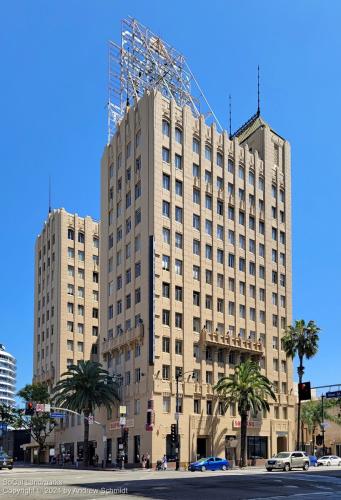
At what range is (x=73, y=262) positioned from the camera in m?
122

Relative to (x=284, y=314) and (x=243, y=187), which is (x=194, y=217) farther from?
(x=284, y=314)

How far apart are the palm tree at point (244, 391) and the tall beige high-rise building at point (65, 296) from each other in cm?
4223

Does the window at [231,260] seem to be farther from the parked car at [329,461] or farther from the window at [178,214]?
the parked car at [329,461]

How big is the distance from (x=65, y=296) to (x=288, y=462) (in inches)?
2654

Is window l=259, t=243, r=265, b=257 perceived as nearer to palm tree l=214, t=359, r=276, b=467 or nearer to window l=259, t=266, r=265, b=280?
window l=259, t=266, r=265, b=280

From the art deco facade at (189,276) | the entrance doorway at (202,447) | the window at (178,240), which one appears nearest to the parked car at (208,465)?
the art deco facade at (189,276)

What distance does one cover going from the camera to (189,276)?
8556 centimetres

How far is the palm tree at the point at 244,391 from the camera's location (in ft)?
264

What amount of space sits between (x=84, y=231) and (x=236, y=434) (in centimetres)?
5262

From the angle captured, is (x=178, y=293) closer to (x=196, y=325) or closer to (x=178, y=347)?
(x=196, y=325)

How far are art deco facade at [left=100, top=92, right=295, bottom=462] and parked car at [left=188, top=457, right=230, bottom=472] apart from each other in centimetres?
1078

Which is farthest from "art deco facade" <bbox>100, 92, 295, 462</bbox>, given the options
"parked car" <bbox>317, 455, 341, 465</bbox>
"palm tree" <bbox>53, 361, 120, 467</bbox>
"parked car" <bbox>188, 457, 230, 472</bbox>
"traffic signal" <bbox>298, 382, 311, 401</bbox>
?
"traffic signal" <bbox>298, 382, 311, 401</bbox>

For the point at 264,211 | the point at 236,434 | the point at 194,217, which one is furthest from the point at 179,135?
the point at 236,434

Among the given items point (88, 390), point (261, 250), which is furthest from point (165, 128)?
point (88, 390)
